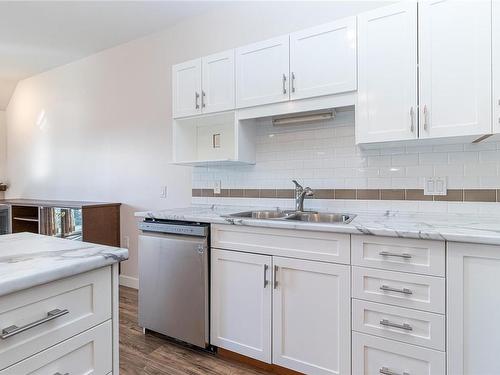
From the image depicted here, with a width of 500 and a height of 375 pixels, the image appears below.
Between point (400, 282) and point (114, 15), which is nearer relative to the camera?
point (400, 282)

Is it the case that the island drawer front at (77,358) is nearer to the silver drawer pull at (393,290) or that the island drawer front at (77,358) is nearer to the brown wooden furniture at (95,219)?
the silver drawer pull at (393,290)

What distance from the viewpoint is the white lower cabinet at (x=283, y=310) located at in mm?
1610

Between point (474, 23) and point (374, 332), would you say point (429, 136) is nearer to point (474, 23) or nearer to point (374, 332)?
point (474, 23)

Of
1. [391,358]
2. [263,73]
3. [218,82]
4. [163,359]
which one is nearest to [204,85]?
[218,82]

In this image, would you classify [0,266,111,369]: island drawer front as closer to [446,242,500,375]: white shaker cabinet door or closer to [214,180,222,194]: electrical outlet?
[446,242,500,375]: white shaker cabinet door

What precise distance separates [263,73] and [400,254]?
1.50m

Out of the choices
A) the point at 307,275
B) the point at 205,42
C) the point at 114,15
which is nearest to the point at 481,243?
the point at 307,275

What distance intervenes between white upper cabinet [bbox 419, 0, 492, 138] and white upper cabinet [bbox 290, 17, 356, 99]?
39 centimetres

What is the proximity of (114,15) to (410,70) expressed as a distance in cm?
→ 279

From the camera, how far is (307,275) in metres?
1.69

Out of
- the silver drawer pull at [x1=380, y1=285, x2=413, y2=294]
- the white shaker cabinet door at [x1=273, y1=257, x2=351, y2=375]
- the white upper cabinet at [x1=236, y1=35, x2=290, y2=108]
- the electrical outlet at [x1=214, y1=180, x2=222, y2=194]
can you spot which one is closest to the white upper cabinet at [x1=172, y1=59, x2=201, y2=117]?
the white upper cabinet at [x1=236, y1=35, x2=290, y2=108]

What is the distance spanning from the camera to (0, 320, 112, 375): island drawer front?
2.67ft

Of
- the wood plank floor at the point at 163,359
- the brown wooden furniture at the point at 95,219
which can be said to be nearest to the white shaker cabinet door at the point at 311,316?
the wood plank floor at the point at 163,359

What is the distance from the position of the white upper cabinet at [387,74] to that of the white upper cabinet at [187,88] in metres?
1.27
